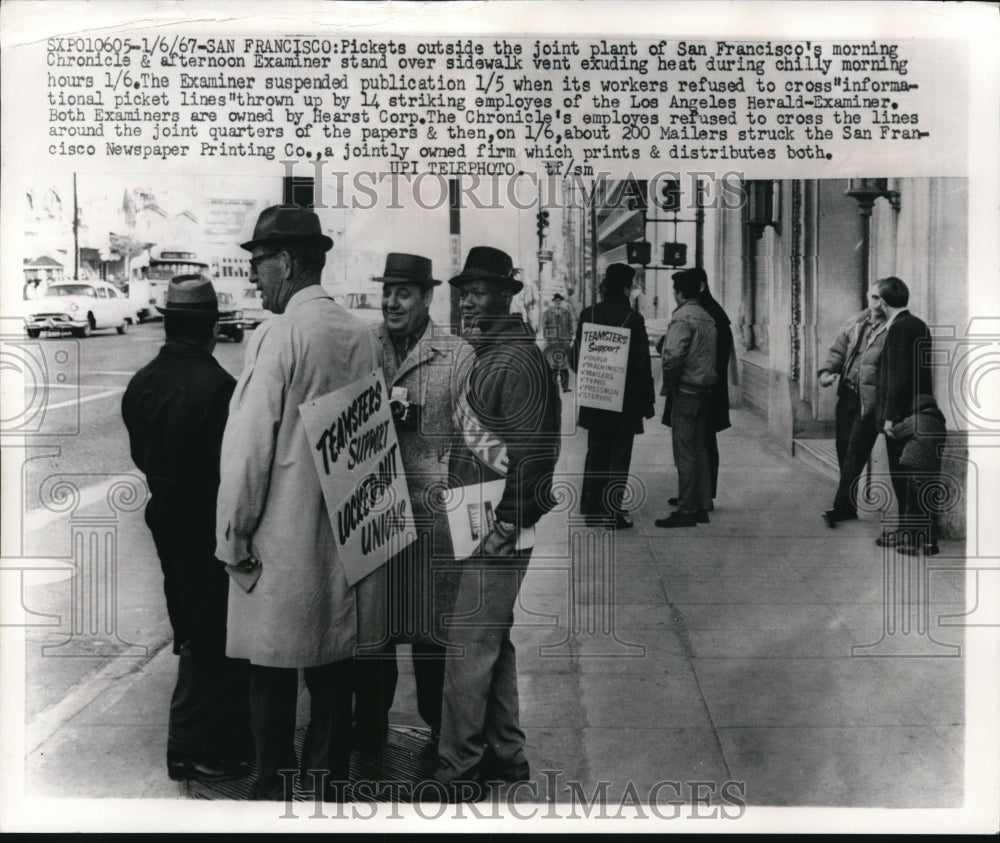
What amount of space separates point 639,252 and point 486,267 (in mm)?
659

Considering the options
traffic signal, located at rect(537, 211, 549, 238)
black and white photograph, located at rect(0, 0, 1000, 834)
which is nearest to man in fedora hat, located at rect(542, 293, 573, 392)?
black and white photograph, located at rect(0, 0, 1000, 834)

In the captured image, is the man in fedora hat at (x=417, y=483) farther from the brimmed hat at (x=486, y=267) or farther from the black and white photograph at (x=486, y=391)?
the brimmed hat at (x=486, y=267)

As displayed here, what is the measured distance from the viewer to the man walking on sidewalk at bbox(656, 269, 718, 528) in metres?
5.08

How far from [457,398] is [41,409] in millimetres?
1741

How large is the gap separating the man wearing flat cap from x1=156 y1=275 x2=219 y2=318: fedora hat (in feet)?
1.13

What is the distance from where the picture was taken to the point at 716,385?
5152mm

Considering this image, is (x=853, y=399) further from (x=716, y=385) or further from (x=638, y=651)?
(x=638, y=651)

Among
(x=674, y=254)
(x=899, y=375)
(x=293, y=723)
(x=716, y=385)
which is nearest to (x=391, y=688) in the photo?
(x=293, y=723)

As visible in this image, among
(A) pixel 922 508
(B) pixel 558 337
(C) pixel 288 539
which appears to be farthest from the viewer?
(A) pixel 922 508

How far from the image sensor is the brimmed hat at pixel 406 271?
194 inches

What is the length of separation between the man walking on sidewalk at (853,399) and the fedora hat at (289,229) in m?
2.19

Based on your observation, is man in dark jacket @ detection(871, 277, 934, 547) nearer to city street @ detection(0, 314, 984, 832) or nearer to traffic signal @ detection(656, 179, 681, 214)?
city street @ detection(0, 314, 984, 832)

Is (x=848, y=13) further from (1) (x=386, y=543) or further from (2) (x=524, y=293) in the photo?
(1) (x=386, y=543)

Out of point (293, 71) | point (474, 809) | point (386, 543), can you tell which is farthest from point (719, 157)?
point (474, 809)
